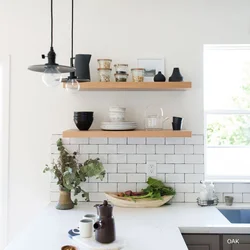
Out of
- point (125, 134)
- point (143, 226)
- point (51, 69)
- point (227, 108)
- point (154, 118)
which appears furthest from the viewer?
point (227, 108)

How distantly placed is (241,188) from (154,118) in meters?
0.95

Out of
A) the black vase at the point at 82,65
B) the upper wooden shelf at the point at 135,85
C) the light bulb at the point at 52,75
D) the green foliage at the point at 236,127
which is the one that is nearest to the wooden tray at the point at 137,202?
the green foliage at the point at 236,127

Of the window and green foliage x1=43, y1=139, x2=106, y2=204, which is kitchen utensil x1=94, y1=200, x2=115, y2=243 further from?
the window

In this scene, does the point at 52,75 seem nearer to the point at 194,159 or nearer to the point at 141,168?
the point at 141,168

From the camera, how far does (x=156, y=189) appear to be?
8.21 feet

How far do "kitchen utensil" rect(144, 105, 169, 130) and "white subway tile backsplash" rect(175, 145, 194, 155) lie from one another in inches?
9.0

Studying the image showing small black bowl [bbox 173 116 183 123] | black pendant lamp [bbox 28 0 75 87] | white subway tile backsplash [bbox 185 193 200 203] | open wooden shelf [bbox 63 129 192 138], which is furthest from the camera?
white subway tile backsplash [bbox 185 193 200 203]

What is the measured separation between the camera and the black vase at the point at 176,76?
2.46 meters

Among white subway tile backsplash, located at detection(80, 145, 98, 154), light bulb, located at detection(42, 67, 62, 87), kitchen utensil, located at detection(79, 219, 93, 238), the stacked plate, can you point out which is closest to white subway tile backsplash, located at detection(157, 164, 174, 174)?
the stacked plate

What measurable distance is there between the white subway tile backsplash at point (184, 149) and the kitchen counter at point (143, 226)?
0.43m

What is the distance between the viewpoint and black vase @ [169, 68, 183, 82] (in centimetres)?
246

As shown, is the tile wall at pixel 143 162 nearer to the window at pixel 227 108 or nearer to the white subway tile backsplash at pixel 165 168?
the white subway tile backsplash at pixel 165 168

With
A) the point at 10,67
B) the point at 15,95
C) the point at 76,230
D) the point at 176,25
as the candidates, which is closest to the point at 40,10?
the point at 10,67

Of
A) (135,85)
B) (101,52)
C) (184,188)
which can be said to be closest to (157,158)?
(184,188)
